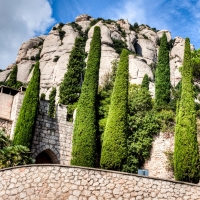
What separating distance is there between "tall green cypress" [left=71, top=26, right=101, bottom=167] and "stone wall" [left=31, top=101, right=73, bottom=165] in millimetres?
1010

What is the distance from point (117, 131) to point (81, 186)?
7909 millimetres

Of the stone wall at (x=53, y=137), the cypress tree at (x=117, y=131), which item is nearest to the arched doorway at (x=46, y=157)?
the stone wall at (x=53, y=137)

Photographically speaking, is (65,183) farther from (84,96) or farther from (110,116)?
(84,96)

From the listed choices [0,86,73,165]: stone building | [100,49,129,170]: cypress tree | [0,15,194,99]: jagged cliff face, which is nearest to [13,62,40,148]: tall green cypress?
[0,86,73,165]: stone building

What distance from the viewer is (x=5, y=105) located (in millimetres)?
23375

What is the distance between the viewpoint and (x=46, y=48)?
6225cm

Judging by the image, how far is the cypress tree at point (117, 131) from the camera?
19516mm

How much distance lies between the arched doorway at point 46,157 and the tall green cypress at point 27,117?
2.81 m

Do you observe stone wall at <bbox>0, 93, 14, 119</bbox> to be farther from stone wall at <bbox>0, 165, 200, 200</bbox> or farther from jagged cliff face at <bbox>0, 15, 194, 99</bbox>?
jagged cliff face at <bbox>0, 15, 194, 99</bbox>

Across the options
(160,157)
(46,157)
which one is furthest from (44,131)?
(160,157)

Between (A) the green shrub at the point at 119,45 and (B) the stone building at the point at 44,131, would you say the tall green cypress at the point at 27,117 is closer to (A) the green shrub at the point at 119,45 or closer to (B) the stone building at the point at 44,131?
(B) the stone building at the point at 44,131

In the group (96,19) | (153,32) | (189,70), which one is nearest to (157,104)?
(189,70)

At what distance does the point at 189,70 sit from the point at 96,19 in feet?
168

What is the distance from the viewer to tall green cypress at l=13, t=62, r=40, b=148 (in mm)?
20578
